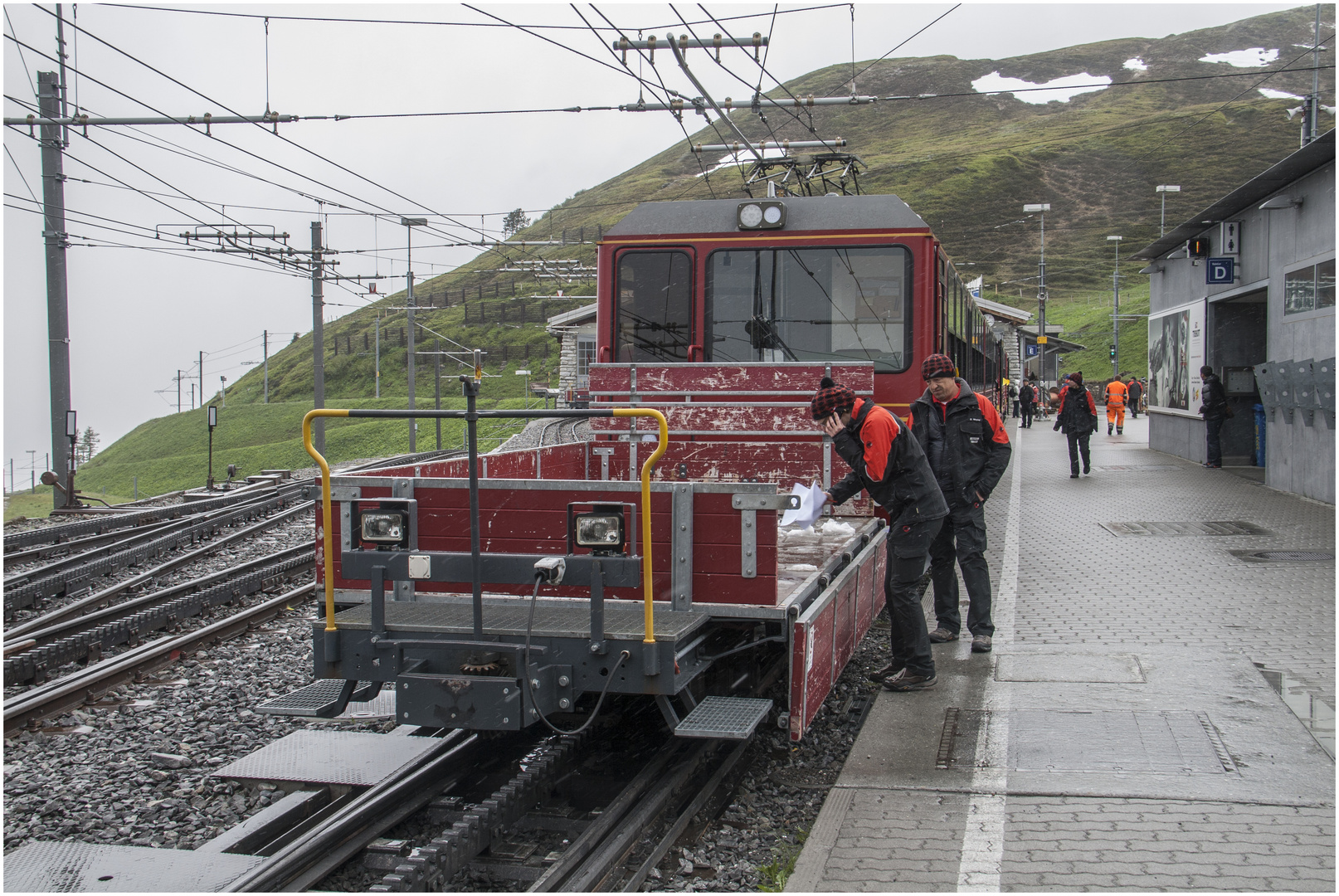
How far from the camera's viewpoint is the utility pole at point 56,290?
17.7 m

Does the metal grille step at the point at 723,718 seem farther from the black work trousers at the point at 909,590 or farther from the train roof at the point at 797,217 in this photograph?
the train roof at the point at 797,217

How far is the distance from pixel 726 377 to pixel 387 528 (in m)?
3.91

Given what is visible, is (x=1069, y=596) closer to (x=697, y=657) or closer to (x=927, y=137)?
(x=697, y=657)

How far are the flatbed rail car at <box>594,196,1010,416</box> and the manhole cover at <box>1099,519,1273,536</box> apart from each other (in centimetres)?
379

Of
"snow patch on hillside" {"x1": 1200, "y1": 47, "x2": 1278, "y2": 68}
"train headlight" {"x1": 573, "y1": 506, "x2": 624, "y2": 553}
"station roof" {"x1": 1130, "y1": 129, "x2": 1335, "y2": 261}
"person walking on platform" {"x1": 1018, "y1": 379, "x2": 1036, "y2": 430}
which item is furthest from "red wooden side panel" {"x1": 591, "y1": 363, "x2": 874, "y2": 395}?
"snow patch on hillside" {"x1": 1200, "y1": 47, "x2": 1278, "y2": 68}

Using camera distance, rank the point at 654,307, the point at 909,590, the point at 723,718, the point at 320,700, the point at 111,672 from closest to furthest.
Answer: the point at 723,718, the point at 320,700, the point at 909,590, the point at 111,672, the point at 654,307

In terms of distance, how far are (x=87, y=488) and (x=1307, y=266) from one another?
40.8m

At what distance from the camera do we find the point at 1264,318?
1653 cm

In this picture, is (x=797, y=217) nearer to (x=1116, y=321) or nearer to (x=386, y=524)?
(x=386, y=524)

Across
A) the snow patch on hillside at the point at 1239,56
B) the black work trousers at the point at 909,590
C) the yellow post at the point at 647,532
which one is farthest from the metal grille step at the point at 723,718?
the snow patch on hillside at the point at 1239,56

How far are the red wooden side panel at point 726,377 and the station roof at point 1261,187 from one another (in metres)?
6.47

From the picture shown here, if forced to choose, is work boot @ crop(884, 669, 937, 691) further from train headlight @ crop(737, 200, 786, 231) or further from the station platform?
train headlight @ crop(737, 200, 786, 231)

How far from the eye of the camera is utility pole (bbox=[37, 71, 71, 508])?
Result: 1770cm

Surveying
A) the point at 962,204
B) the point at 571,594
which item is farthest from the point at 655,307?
the point at 962,204
